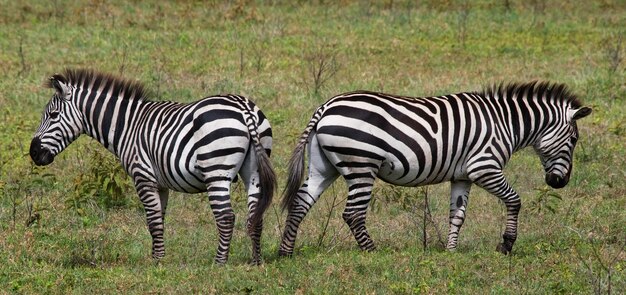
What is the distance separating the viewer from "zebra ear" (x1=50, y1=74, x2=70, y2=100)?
30.0 feet

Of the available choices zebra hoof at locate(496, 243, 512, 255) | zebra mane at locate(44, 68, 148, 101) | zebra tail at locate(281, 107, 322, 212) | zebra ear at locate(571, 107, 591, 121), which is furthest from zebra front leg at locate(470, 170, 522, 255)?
zebra mane at locate(44, 68, 148, 101)

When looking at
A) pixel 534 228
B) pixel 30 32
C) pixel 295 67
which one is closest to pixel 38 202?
pixel 534 228

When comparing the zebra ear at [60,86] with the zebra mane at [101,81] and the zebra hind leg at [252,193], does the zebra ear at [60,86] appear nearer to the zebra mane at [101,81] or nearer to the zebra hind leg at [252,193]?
the zebra mane at [101,81]

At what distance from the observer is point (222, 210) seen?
335 inches

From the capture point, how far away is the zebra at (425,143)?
8828 millimetres

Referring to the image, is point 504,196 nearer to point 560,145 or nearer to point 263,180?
point 560,145

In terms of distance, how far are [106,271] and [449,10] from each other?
14.3m

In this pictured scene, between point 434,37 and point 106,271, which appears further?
point 434,37

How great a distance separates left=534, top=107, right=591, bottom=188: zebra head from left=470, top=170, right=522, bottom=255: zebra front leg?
0.78m

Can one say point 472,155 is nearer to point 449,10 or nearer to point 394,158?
point 394,158

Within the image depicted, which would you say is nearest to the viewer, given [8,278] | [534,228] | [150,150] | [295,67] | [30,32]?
[8,278]

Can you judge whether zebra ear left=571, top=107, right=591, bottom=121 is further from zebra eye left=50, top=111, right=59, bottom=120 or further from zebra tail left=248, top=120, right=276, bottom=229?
zebra eye left=50, top=111, right=59, bottom=120

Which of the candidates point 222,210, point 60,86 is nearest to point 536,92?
point 222,210

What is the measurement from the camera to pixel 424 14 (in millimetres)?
20547
